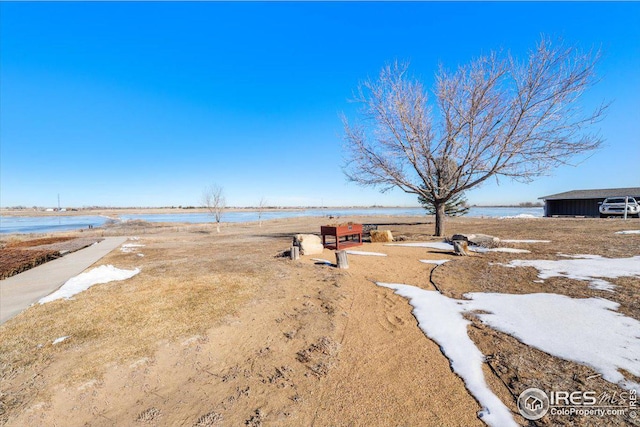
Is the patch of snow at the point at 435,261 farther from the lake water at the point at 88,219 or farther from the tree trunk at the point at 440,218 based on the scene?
the lake water at the point at 88,219

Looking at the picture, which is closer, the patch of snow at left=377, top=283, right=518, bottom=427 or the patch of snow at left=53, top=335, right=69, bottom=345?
the patch of snow at left=377, top=283, right=518, bottom=427

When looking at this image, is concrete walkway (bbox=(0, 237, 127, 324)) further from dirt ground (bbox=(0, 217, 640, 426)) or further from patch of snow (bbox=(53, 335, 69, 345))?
patch of snow (bbox=(53, 335, 69, 345))

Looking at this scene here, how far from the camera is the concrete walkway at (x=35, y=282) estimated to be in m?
5.60

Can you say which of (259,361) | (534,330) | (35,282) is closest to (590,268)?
(534,330)

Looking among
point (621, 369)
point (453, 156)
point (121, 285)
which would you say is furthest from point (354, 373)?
point (453, 156)

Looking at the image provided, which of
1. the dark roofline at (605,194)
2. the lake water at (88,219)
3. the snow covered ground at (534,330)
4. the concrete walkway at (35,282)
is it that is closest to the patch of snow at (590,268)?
the snow covered ground at (534,330)

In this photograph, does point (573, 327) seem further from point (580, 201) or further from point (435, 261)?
point (580, 201)

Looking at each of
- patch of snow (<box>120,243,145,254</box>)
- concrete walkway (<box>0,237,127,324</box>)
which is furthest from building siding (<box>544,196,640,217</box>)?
concrete walkway (<box>0,237,127,324</box>)

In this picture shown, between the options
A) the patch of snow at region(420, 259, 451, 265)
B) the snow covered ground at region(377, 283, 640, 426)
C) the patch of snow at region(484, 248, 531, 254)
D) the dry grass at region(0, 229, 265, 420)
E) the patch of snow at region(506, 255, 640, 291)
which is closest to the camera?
the snow covered ground at region(377, 283, 640, 426)

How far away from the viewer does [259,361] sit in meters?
3.35

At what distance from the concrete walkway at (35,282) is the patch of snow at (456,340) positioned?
24.8 ft

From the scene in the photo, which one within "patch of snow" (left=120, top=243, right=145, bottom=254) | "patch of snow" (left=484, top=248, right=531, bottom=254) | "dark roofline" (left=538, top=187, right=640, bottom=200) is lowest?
"patch of snow" (left=484, top=248, right=531, bottom=254)

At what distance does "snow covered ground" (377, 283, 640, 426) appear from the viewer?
275 cm

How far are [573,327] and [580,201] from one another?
3763 centimetres
